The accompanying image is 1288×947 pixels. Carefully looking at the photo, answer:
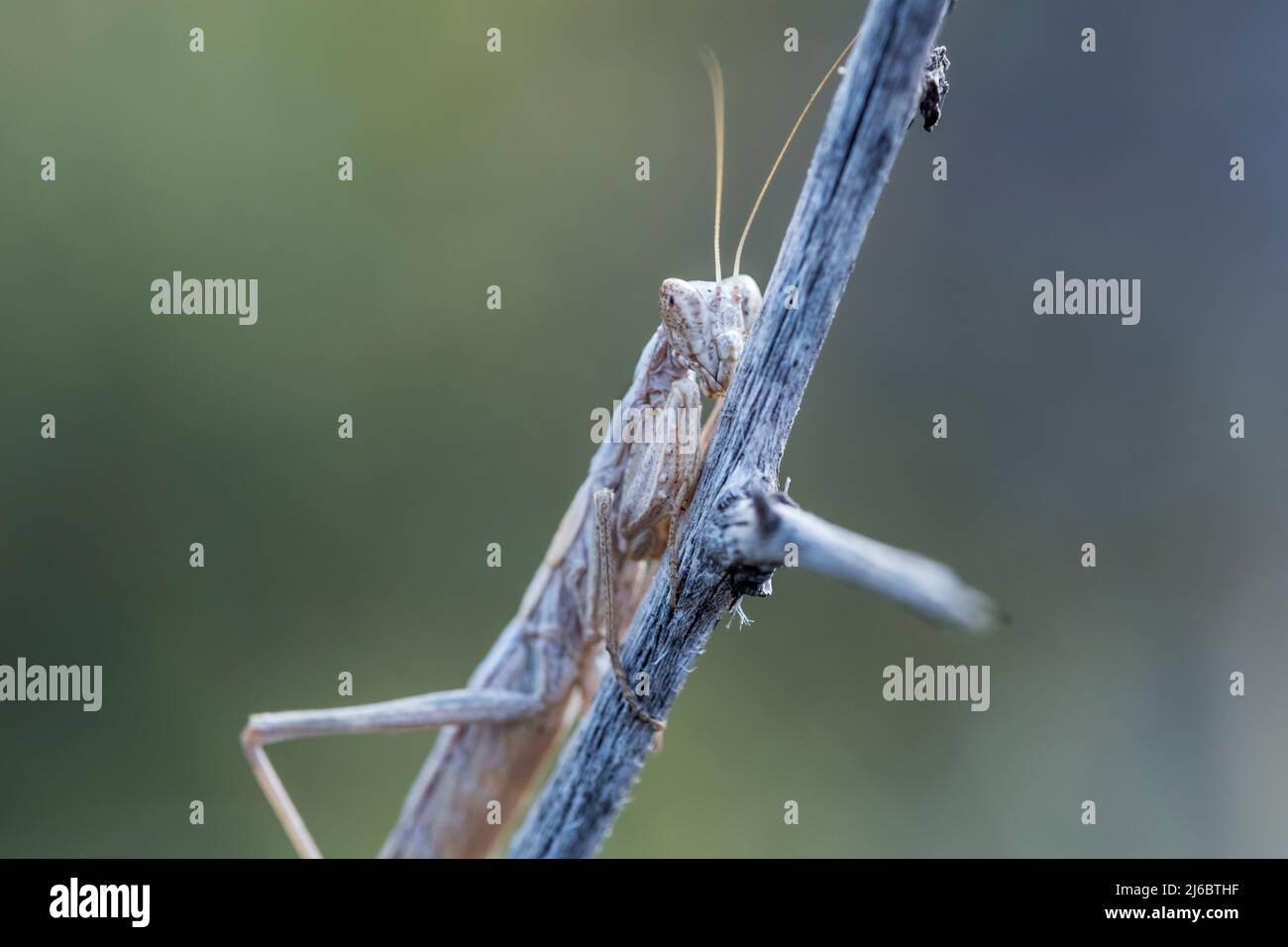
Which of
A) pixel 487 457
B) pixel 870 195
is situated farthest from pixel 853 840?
pixel 870 195

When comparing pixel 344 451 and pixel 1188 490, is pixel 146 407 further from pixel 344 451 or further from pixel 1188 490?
pixel 1188 490

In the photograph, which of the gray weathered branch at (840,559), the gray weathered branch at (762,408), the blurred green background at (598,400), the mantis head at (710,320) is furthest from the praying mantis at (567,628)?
the blurred green background at (598,400)

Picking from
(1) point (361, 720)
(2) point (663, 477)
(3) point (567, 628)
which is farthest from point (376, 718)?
(2) point (663, 477)

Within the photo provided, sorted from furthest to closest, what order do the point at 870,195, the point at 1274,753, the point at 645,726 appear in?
the point at 1274,753
the point at 645,726
the point at 870,195

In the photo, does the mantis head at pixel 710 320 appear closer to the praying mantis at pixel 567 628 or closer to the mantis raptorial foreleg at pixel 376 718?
the praying mantis at pixel 567 628

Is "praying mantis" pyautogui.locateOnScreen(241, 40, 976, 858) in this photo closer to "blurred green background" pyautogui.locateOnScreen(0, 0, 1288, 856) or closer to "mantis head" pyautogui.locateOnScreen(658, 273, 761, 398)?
"mantis head" pyautogui.locateOnScreen(658, 273, 761, 398)

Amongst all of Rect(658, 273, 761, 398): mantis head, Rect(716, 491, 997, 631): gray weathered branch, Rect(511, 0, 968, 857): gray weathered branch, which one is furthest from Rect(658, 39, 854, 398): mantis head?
Rect(716, 491, 997, 631): gray weathered branch
